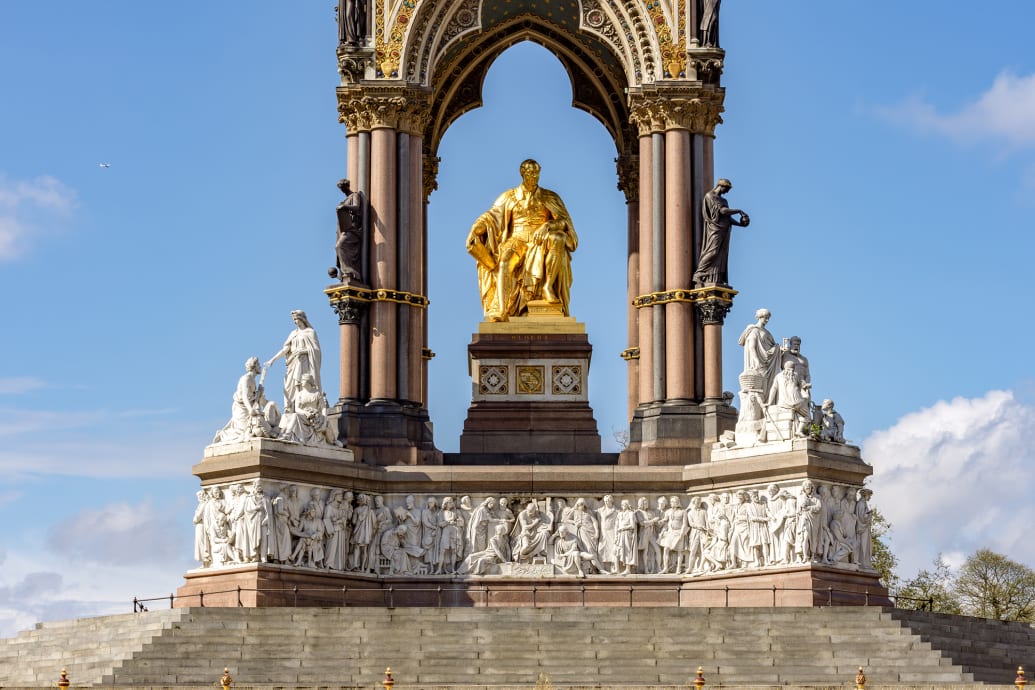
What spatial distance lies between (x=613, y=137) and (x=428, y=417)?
9.22 metres

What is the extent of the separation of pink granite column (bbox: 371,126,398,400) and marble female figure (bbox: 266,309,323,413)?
69.0 inches

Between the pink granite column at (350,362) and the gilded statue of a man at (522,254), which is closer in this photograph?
the pink granite column at (350,362)

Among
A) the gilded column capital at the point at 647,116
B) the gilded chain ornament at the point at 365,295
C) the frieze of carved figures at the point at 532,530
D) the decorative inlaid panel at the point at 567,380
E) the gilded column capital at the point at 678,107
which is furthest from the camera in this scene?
the decorative inlaid panel at the point at 567,380

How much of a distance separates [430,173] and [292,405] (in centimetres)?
923

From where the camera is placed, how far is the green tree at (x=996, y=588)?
7056cm

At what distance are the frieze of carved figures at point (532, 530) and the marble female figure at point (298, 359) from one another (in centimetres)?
214

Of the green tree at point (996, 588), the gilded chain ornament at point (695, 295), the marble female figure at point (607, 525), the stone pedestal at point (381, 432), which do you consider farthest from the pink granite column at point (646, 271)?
the green tree at point (996, 588)

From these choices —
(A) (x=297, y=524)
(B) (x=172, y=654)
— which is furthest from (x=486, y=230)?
(B) (x=172, y=654)

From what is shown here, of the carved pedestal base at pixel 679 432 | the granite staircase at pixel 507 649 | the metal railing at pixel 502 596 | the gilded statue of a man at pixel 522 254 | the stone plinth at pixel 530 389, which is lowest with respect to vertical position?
the granite staircase at pixel 507 649

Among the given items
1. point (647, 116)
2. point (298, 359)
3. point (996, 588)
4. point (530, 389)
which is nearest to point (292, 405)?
point (298, 359)

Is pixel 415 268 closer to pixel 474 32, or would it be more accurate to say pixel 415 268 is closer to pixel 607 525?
pixel 474 32

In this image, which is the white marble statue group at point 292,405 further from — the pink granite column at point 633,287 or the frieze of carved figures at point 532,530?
the pink granite column at point 633,287

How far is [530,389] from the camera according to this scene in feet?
179

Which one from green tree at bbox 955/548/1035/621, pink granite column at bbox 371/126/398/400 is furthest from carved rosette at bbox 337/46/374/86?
green tree at bbox 955/548/1035/621
